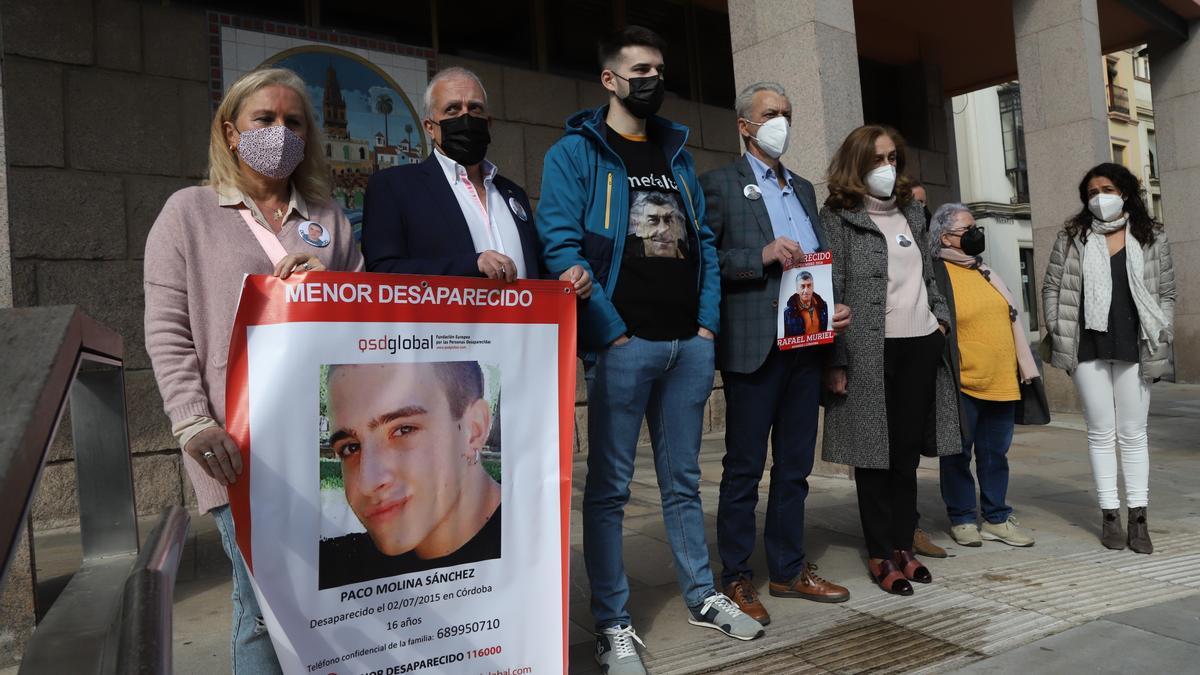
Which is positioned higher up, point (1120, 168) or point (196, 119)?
point (196, 119)

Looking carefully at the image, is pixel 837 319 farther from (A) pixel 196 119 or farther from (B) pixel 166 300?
(A) pixel 196 119

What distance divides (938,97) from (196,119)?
10608 millimetres

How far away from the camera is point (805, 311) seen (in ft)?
11.5

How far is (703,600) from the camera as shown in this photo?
3.29 m

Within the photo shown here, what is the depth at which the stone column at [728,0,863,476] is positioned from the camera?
20.5ft

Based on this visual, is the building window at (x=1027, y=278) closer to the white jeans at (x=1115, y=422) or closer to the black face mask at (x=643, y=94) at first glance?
the white jeans at (x=1115, y=422)

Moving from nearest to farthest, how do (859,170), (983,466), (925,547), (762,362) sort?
(762,362) < (859,170) < (925,547) < (983,466)

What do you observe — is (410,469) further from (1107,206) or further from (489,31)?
(489,31)

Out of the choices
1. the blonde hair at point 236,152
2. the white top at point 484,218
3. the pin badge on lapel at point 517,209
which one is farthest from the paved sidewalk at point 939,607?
the blonde hair at point 236,152

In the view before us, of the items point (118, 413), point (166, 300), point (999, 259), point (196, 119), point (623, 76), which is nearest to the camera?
point (118, 413)

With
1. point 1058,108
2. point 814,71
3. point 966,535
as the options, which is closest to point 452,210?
point 966,535

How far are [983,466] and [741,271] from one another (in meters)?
2.18

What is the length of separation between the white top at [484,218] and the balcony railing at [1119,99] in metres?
34.6

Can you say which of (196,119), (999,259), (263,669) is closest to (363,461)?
(263,669)
